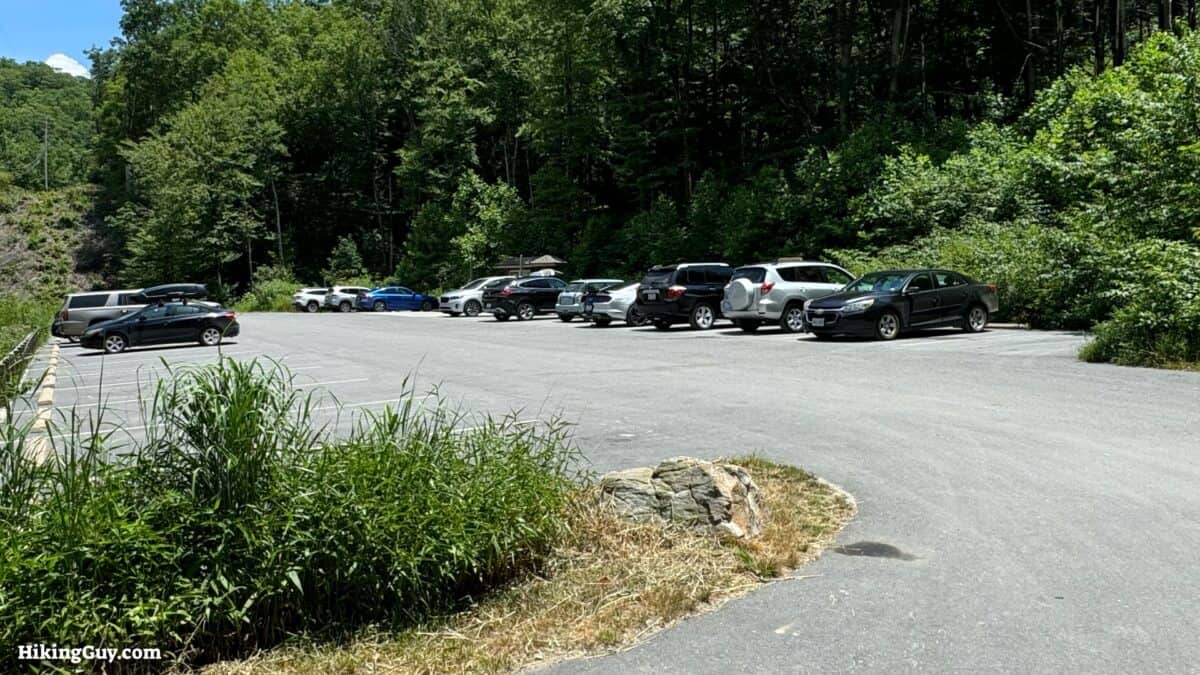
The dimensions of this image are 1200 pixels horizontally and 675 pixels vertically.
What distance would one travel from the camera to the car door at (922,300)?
19.3 metres

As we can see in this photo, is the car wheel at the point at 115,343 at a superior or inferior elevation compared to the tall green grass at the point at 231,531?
inferior

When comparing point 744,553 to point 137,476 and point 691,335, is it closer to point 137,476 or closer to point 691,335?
point 137,476

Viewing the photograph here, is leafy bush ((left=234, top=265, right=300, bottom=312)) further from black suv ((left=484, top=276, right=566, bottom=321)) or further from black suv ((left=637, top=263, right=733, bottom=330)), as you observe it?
black suv ((left=637, top=263, right=733, bottom=330))

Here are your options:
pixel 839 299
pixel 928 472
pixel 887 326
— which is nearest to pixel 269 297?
pixel 839 299

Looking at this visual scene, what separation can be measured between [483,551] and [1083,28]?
45.9 meters

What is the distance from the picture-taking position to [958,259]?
78.5 feet

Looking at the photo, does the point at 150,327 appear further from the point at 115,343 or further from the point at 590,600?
the point at 590,600

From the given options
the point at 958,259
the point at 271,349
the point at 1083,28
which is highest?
the point at 1083,28

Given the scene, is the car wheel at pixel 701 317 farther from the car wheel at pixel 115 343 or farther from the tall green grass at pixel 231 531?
the tall green grass at pixel 231 531

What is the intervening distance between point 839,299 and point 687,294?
5862mm

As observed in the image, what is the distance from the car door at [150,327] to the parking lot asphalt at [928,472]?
8.80m

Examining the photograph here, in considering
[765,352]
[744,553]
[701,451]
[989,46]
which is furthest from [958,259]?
[989,46]

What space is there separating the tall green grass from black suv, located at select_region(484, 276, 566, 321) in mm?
30489

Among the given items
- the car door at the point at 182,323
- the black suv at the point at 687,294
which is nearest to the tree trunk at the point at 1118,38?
the black suv at the point at 687,294
